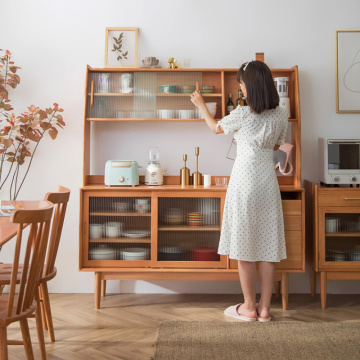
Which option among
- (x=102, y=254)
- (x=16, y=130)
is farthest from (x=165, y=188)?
(x=16, y=130)

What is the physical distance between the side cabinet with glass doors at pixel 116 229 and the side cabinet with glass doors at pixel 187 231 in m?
0.10

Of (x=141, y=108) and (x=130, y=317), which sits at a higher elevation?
(x=141, y=108)

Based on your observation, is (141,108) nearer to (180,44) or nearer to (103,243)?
(180,44)

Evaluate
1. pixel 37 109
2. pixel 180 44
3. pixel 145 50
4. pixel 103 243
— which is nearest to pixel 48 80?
pixel 37 109

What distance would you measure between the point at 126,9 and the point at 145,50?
35 centimetres

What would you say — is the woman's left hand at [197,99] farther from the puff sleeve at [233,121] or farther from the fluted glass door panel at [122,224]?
the fluted glass door panel at [122,224]

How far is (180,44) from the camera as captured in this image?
4449 mm

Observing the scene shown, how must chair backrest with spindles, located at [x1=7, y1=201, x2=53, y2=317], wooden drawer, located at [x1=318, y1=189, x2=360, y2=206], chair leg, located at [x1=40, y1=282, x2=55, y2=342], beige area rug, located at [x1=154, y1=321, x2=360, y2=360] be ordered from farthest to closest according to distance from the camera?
wooden drawer, located at [x1=318, y1=189, x2=360, y2=206] < chair leg, located at [x1=40, y1=282, x2=55, y2=342] < beige area rug, located at [x1=154, y1=321, x2=360, y2=360] < chair backrest with spindles, located at [x1=7, y1=201, x2=53, y2=317]

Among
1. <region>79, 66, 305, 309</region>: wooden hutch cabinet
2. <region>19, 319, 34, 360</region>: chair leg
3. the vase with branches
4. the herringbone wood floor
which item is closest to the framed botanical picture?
<region>79, 66, 305, 309</region>: wooden hutch cabinet

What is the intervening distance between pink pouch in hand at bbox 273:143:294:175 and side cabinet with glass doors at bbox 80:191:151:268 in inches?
41.3

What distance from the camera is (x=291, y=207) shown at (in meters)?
4.03

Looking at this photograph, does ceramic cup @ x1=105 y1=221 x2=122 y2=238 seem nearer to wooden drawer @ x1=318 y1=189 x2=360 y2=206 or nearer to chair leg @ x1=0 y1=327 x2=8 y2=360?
wooden drawer @ x1=318 y1=189 x2=360 y2=206

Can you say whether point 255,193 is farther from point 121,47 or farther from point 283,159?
point 121,47

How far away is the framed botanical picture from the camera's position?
4.38 m
